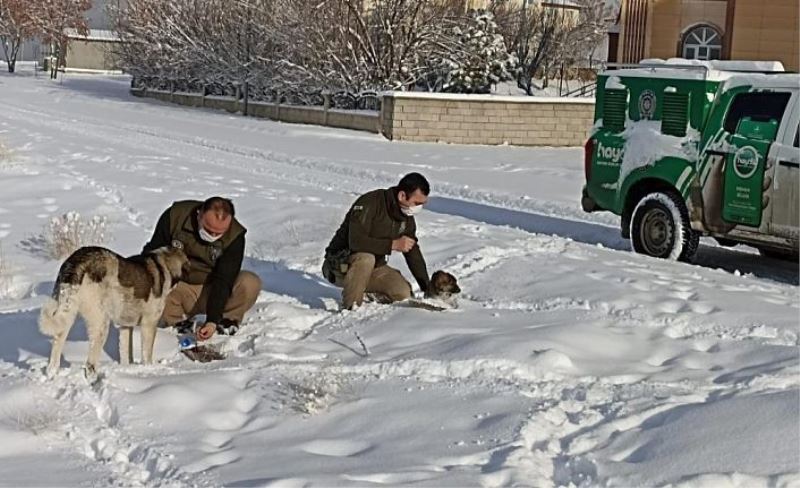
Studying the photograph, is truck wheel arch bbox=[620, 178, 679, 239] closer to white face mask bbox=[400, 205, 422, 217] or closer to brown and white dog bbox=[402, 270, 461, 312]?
brown and white dog bbox=[402, 270, 461, 312]

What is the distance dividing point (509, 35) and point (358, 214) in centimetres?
3510

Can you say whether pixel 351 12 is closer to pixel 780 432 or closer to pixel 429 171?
pixel 429 171

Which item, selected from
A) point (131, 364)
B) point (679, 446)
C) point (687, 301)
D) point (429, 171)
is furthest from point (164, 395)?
point (429, 171)

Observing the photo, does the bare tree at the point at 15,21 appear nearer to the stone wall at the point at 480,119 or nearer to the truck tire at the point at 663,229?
the stone wall at the point at 480,119

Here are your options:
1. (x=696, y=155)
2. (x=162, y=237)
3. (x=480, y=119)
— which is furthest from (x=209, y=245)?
(x=480, y=119)

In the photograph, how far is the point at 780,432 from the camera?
17.6 ft

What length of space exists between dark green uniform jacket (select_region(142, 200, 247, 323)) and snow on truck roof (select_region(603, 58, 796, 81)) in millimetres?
5911

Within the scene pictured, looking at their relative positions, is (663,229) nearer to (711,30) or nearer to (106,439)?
(106,439)

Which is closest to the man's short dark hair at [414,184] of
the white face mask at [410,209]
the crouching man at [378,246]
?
the crouching man at [378,246]

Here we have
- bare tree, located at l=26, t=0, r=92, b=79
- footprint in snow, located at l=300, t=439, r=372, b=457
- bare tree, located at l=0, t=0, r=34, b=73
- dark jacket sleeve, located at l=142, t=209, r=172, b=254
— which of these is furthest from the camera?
bare tree, located at l=0, t=0, r=34, b=73

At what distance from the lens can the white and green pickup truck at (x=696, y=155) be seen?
425 inches

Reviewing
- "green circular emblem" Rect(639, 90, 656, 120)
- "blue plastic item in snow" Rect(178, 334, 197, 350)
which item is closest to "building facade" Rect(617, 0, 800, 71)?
"green circular emblem" Rect(639, 90, 656, 120)

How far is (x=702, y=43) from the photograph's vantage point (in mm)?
40594

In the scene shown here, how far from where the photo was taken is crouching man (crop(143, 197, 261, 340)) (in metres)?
7.37
